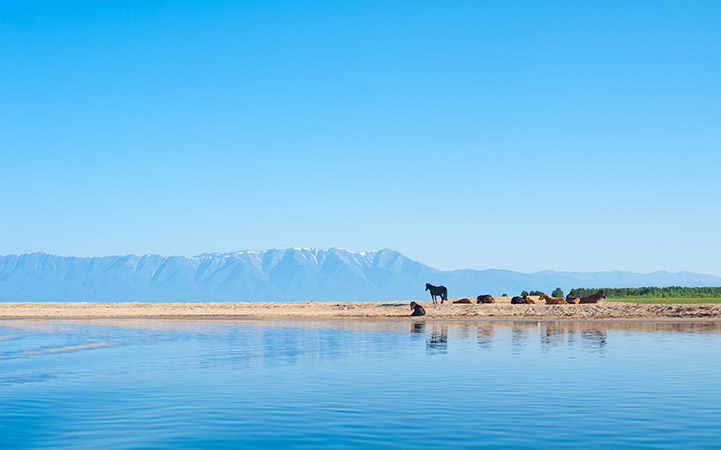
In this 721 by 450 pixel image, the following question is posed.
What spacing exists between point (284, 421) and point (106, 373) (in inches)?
419

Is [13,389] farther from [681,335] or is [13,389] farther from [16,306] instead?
[16,306]

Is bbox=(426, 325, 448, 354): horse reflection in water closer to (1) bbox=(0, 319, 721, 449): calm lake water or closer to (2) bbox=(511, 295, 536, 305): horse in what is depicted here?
(1) bbox=(0, 319, 721, 449): calm lake water

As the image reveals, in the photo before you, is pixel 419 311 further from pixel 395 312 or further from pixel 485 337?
pixel 485 337

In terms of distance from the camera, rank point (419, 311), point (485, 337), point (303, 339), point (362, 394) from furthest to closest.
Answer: point (419, 311) → point (485, 337) → point (303, 339) → point (362, 394)

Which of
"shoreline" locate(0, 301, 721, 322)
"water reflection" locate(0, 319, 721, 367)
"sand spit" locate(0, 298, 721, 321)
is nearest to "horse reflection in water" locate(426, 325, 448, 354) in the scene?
"water reflection" locate(0, 319, 721, 367)

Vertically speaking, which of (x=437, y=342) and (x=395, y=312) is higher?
(x=395, y=312)

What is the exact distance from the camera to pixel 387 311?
66812 millimetres

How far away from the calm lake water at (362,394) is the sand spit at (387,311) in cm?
2469

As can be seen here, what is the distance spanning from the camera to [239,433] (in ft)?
46.4

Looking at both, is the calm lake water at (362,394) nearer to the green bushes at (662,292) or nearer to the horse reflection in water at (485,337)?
the horse reflection in water at (485,337)

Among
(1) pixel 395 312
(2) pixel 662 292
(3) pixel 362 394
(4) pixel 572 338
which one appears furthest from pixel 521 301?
(3) pixel 362 394

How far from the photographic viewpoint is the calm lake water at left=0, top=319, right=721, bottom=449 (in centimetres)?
1379

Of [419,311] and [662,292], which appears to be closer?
[419,311]

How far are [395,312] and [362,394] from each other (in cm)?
4755
